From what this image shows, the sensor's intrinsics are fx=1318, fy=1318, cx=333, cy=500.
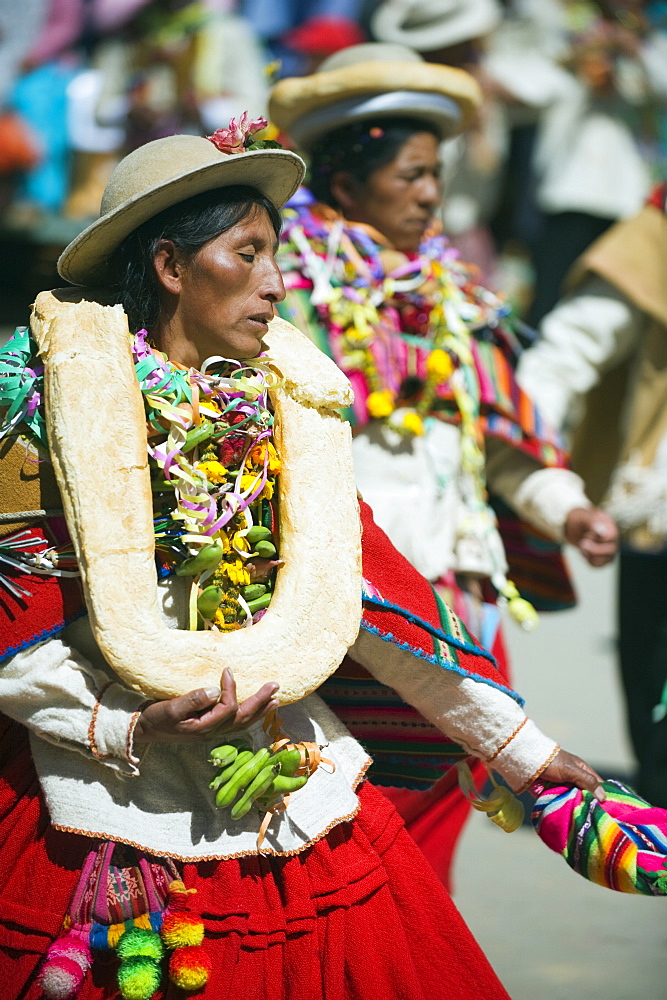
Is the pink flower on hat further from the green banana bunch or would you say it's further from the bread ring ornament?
the green banana bunch

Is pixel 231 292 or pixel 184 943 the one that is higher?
pixel 231 292

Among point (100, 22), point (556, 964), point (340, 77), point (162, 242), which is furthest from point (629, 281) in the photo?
point (100, 22)

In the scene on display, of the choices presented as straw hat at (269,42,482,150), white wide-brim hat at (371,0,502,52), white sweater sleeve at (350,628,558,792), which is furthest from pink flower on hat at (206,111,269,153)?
white wide-brim hat at (371,0,502,52)

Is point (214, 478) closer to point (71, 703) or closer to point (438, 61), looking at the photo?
point (71, 703)

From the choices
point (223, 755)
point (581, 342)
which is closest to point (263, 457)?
point (223, 755)

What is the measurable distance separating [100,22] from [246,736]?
30.2 feet

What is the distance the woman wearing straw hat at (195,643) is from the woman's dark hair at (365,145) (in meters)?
1.56

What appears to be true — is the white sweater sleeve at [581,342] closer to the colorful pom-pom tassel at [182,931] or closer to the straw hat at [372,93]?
the straw hat at [372,93]

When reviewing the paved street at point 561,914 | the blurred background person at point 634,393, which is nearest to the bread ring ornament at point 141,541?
the paved street at point 561,914

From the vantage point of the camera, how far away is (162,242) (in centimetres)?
240

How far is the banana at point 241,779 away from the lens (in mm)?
2211

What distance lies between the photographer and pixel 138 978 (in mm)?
2238

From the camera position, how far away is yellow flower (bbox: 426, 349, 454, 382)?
12.7 feet

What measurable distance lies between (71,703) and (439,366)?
1.94 metres
